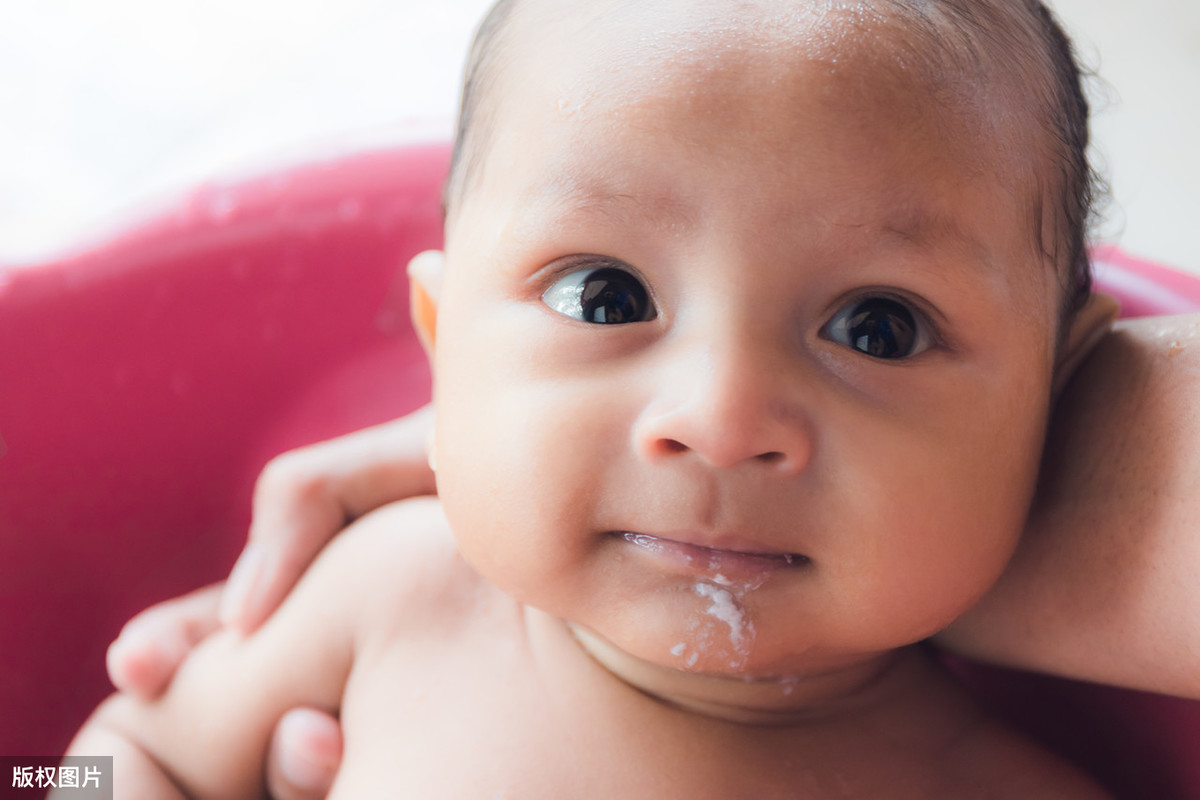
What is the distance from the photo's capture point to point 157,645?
40.4 inches

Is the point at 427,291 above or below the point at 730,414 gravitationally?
above

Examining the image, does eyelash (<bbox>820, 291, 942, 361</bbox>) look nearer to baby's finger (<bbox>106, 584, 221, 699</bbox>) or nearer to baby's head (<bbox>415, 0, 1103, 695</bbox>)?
baby's head (<bbox>415, 0, 1103, 695</bbox>)

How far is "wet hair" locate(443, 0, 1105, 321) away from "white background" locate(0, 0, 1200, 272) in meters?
1.03

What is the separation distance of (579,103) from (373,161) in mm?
736

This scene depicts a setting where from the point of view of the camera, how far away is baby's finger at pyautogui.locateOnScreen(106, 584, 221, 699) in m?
1.00

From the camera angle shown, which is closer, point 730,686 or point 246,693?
point 730,686

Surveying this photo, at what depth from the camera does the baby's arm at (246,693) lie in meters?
0.97

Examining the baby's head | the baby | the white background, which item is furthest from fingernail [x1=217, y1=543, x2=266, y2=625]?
the white background

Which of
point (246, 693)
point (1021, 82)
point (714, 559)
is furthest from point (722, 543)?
point (246, 693)

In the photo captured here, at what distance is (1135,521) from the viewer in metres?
0.78

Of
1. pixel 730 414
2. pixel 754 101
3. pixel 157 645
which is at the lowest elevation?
pixel 157 645

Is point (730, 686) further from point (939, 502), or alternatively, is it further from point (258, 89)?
point (258, 89)

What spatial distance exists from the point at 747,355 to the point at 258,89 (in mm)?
1707

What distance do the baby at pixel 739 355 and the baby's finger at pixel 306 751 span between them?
0.25 feet
